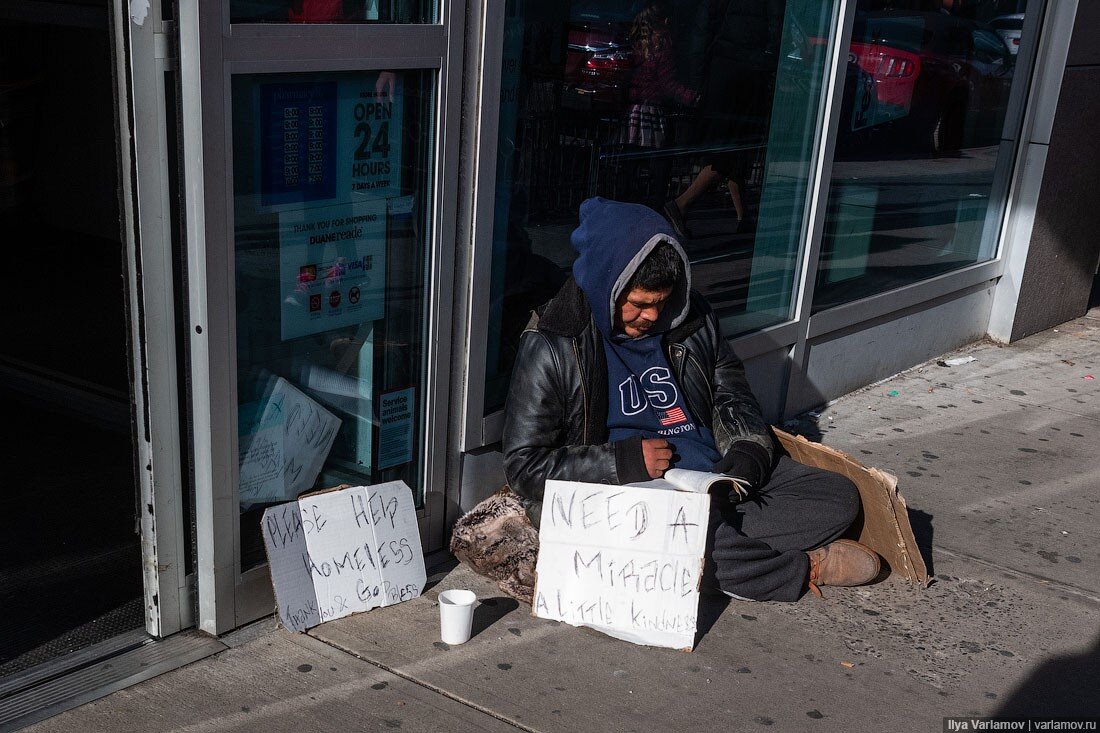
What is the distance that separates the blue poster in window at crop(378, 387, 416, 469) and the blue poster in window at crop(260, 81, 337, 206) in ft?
2.41

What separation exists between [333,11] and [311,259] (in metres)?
0.71

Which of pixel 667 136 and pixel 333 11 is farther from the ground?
pixel 333 11

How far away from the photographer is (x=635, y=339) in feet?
12.3

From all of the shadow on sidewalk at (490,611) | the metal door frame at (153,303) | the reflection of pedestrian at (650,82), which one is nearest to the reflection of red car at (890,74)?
the reflection of pedestrian at (650,82)

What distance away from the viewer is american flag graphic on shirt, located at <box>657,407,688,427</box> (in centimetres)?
378

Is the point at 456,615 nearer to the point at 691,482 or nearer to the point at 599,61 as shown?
the point at 691,482

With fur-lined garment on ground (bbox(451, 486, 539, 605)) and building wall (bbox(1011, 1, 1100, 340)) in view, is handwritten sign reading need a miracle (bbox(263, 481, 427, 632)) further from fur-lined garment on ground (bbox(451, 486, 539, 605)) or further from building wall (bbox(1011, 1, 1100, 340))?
building wall (bbox(1011, 1, 1100, 340))

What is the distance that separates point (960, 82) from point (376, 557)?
479 centimetres

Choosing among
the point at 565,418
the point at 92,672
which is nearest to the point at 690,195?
the point at 565,418

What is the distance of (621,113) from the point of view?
4.34 m

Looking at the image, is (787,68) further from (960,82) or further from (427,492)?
(427,492)

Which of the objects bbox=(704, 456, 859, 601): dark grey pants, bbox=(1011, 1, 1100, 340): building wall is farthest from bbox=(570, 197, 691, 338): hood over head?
bbox=(1011, 1, 1100, 340): building wall

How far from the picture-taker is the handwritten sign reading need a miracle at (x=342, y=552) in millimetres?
3305

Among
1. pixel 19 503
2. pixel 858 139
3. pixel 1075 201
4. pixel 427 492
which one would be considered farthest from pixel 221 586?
pixel 1075 201
